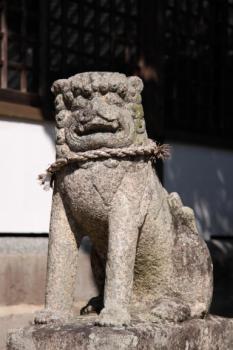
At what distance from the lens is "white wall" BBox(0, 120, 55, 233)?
7652 millimetres

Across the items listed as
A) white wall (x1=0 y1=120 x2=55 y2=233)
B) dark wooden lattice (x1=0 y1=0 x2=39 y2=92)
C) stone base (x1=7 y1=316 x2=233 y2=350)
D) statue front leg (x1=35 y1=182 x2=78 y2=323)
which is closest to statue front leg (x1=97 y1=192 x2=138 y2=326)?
stone base (x1=7 y1=316 x2=233 y2=350)

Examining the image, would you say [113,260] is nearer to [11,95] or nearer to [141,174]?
[141,174]

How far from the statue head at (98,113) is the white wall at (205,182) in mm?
4601

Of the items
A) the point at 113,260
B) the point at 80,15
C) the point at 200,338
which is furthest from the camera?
the point at 80,15

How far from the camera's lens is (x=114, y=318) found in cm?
412

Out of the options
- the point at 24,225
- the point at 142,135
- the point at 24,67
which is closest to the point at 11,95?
the point at 24,67

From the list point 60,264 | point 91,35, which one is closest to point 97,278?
point 60,264

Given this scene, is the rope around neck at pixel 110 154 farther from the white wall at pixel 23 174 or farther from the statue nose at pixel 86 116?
the white wall at pixel 23 174

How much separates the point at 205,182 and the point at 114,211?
5.45 meters

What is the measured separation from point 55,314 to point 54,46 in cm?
439

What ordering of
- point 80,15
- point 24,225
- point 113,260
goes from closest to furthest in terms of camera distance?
point 113,260 → point 24,225 → point 80,15

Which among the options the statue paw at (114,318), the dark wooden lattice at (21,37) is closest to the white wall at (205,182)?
the dark wooden lattice at (21,37)

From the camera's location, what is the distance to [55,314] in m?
4.36

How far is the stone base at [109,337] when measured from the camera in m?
4.03
